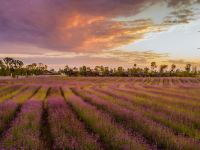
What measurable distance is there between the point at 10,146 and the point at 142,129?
3.85m

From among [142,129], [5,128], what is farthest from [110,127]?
[5,128]

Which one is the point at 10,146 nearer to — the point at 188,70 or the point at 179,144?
the point at 179,144

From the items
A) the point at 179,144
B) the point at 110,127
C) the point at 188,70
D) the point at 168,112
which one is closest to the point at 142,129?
the point at 110,127

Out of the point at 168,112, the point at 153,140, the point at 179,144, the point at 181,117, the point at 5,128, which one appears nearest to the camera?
the point at 179,144

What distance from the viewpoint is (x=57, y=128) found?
8211 mm

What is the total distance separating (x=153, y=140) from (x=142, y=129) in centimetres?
107

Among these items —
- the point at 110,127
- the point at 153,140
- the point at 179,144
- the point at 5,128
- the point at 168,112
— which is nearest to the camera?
the point at 179,144

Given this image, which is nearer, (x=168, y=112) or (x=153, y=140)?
(x=153, y=140)

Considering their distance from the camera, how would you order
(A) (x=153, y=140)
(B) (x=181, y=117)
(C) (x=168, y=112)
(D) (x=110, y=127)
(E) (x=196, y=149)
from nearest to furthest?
(E) (x=196, y=149)
(A) (x=153, y=140)
(D) (x=110, y=127)
(B) (x=181, y=117)
(C) (x=168, y=112)

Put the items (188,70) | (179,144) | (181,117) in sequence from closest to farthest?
(179,144), (181,117), (188,70)

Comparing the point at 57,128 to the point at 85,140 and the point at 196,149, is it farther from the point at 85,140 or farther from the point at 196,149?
the point at 196,149

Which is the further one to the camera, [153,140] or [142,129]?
[142,129]

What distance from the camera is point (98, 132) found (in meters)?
8.09

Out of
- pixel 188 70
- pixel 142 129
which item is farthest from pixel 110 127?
pixel 188 70
